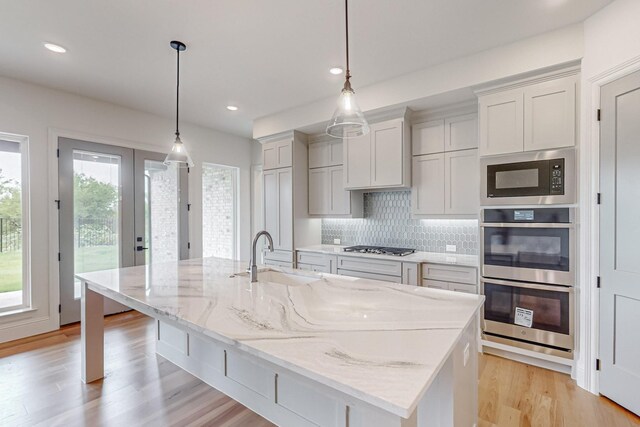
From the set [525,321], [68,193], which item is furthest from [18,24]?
[525,321]

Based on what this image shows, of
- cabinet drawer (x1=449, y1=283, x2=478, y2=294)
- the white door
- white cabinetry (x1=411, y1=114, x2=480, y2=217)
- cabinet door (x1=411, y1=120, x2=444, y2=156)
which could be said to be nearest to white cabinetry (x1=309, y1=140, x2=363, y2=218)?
white cabinetry (x1=411, y1=114, x2=480, y2=217)

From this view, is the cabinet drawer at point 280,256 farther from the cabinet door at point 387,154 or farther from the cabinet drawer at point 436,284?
the cabinet drawer at point 436,284

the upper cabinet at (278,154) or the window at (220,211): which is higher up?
the upper cabinet at (278,154)

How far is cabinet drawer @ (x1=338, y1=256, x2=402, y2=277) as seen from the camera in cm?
337

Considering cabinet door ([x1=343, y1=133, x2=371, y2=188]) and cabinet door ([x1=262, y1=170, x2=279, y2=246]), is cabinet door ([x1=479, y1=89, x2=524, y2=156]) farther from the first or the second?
cabinet door ([x1=262, y1=170, x2=279, y2=246])

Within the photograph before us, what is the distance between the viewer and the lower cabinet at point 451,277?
2.99 m

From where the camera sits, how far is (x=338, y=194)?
4.17m

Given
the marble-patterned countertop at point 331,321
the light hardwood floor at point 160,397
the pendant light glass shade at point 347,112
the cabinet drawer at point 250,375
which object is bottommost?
the light hardwood floor at point 160,397

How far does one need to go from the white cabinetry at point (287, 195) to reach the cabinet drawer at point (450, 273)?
71.6 inches

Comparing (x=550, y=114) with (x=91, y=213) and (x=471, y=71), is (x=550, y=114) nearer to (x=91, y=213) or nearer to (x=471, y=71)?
(x=471, y=71)

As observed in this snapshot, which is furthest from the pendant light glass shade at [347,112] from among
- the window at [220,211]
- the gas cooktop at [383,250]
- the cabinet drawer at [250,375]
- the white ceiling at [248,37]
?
the window at [220,211]

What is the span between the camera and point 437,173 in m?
3.42

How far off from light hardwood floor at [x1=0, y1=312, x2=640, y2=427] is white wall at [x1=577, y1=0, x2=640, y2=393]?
334 mm

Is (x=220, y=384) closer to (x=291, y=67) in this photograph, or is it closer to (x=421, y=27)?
(x=291, y=67)
